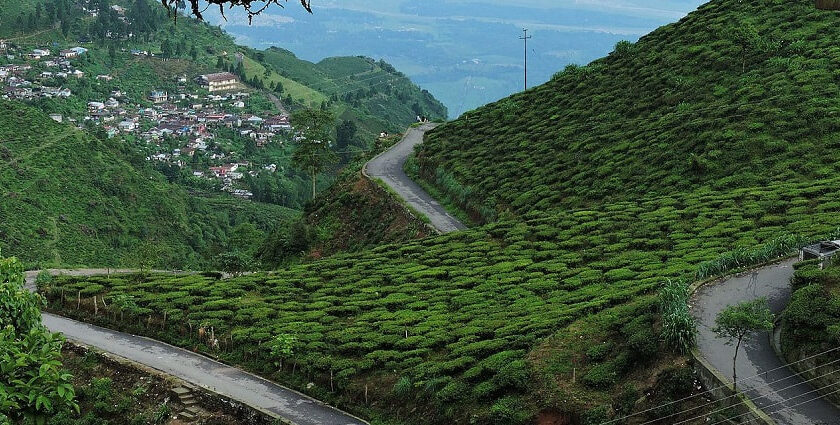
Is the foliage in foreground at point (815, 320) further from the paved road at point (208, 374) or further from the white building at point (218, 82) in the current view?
the white building at point (218, 82)

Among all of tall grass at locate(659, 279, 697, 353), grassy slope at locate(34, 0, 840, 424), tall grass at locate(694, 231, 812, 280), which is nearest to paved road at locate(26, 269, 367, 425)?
grassy slope at locate(34, 0, 840, 424)

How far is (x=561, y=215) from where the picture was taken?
40.2 meters

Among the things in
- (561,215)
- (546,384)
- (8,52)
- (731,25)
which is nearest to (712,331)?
(546,384)

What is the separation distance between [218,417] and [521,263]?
1296 centimetres

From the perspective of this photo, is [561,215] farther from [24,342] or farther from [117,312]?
[24,342]

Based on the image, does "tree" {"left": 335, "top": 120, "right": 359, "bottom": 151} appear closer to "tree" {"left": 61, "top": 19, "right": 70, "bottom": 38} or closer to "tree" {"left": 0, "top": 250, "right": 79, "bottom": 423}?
"tree" {"left": 61, "top": 19, "right": 70, "bottom": 38}

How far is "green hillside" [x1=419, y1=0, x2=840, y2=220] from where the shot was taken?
4203 centimetres

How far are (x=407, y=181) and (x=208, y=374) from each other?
99.2ft

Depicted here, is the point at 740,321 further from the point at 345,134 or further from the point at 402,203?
the point at 345,134

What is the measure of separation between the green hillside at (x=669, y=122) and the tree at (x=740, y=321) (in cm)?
1954

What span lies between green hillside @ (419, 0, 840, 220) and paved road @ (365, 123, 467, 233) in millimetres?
1370

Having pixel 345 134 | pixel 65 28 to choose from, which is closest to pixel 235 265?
pixel 345 134

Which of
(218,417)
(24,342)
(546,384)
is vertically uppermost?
(24,342)

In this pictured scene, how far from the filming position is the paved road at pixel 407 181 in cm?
4869
